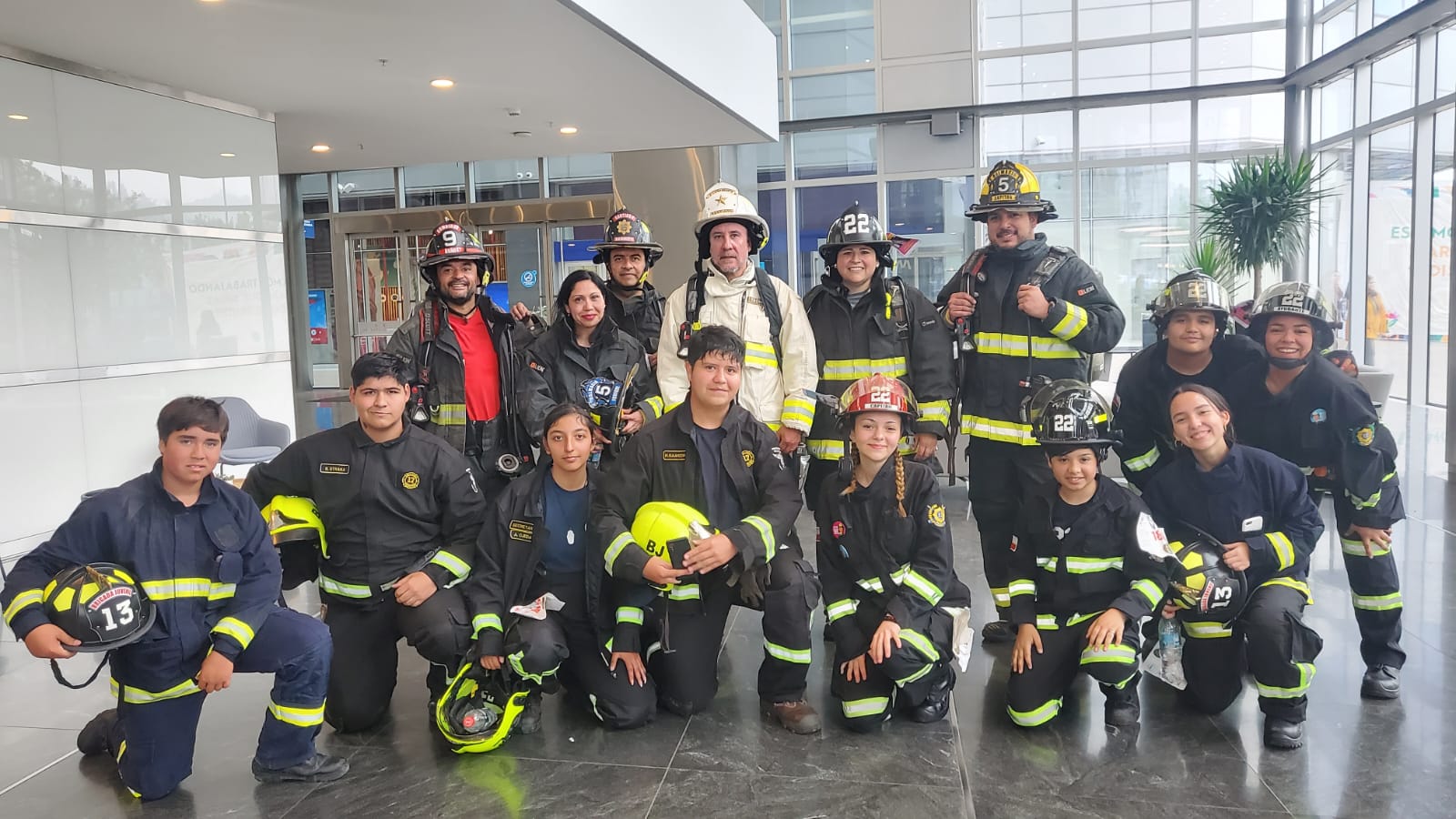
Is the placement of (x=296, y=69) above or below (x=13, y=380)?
above

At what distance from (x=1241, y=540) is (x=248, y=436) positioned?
20.5ft

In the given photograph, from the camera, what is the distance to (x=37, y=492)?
5.44m

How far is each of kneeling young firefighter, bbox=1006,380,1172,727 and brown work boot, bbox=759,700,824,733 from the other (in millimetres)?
677

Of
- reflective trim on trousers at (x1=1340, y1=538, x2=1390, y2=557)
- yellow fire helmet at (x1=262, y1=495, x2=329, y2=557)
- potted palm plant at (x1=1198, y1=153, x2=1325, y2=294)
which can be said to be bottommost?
reflective trim on trousers at (x1=1340, y1=538, x2=1390, y2=557)

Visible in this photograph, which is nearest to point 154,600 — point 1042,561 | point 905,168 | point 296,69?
point 1042,561

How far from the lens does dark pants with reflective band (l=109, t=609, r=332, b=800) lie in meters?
2.81

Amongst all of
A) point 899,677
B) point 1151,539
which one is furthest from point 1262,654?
point 899,677

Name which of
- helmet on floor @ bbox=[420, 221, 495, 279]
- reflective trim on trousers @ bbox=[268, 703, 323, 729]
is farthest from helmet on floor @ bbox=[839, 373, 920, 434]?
reflective trim on trousers @ bbox=[268, 703, 323, 729]

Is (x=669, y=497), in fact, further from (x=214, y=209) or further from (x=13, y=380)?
(x=214, y=209)

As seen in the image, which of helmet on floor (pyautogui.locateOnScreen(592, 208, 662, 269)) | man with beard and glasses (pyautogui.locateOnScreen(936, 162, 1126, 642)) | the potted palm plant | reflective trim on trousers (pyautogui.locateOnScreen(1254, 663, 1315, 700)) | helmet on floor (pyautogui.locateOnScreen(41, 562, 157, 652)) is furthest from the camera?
the potted palm plant

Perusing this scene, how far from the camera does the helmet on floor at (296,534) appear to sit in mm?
3350

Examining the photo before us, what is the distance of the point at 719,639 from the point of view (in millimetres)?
3504

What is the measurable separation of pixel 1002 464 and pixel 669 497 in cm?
149

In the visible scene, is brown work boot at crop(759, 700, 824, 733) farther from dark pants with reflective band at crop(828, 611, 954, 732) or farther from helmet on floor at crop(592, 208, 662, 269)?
helmet on floor at crop(592, 208, 662, 269)
